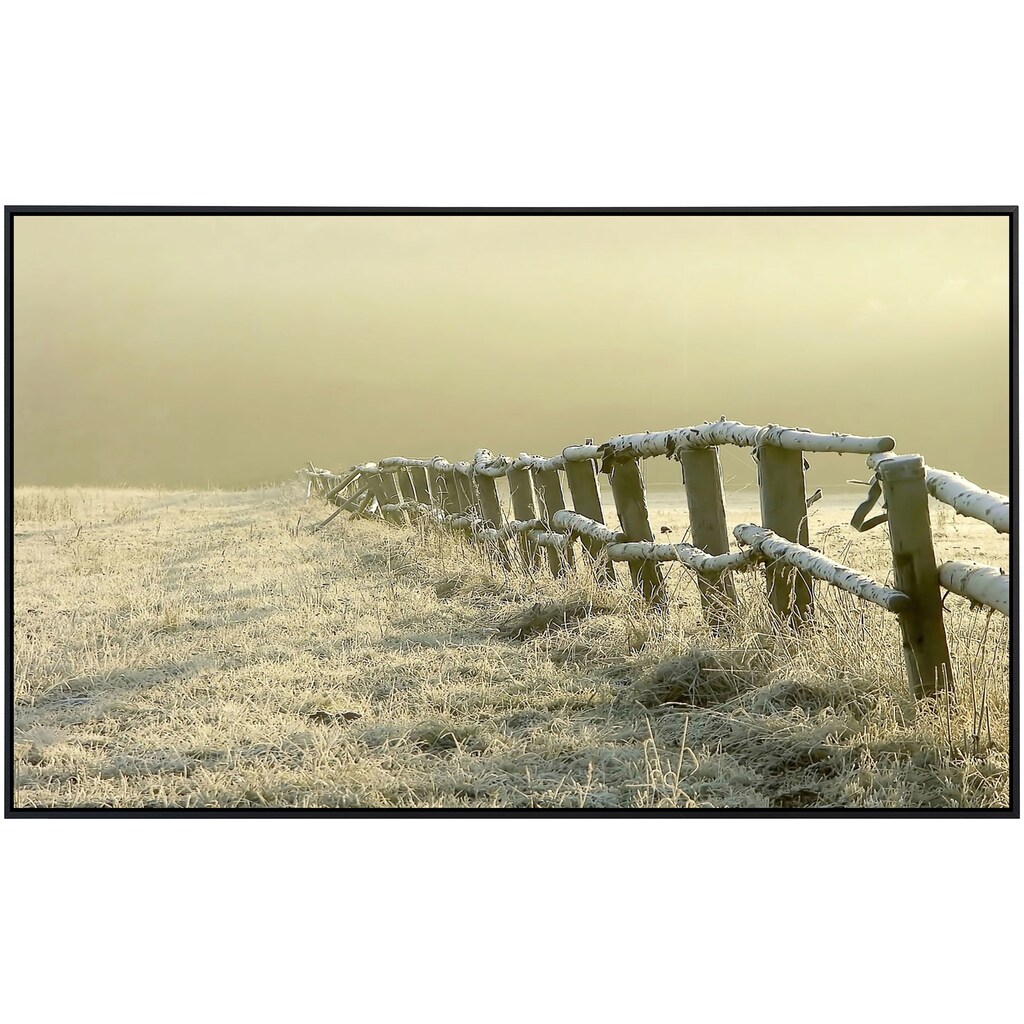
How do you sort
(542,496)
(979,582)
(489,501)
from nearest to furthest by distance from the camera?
(979,582), (542,496), (489,501)

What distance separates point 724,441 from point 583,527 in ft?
4.81

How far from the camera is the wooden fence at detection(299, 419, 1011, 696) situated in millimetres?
3365

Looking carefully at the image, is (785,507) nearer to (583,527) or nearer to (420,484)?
(583,527)

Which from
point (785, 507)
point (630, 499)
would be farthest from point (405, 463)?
point (785, 507)

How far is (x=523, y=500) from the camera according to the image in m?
6.77

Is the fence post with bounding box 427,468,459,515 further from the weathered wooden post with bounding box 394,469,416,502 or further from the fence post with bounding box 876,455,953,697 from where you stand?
the fence post with bounding box 876,455,953,697

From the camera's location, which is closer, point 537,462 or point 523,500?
point 537,462

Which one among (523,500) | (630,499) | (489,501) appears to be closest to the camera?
(630,499)

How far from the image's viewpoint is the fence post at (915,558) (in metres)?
3.36

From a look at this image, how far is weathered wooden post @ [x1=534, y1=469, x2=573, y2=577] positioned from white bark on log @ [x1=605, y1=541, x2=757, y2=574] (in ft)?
3.19

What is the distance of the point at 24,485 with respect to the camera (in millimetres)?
4465

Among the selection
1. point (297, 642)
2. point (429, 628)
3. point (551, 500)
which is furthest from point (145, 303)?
point (551, 500)

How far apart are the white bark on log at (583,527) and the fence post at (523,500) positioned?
47 centimetres

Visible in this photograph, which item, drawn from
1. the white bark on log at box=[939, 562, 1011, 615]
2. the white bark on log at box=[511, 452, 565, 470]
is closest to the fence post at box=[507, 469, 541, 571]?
the white bark on log at box=[511, 452, 565, 470]
